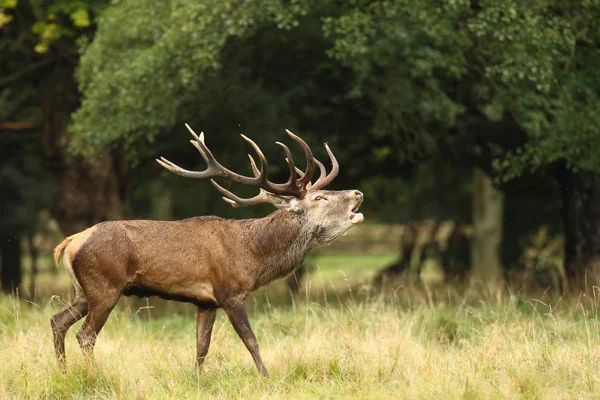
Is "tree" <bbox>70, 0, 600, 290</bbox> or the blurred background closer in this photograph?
"tree" <bbox>70, 0, 600, 290</bbox>

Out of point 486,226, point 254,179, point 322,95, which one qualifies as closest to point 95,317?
point 254,179

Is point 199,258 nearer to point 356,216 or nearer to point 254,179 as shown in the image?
point 254,179

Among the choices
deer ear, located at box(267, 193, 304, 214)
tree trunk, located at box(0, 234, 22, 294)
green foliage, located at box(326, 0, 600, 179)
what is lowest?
tree trunk, located at box(0, 234, 22, 294)

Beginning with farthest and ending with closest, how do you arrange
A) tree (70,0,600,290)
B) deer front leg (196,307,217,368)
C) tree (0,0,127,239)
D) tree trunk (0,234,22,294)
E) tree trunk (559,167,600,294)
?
1. tree trunk (0,234,22,294)
2. tree (0,0,127,239)
3. tree trunk (559,167,600,294)
4. tree (70,0,600,290)
5. deer front leg (196,307,217,368)

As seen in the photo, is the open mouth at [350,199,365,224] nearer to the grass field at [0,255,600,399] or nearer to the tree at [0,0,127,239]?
the grass field at [0,255,600,399]

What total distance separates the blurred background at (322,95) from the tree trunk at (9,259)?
2.41 metres

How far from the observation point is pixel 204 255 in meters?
8.04

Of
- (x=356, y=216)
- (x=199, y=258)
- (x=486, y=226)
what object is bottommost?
(x=486, y=226)

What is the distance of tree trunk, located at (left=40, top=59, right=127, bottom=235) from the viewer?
15805mm

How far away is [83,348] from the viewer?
7.62 meters

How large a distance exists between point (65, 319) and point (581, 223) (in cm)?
970

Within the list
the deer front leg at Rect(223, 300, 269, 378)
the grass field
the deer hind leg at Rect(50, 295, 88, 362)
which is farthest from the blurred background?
the deer hind leg at Rect(50, 295, 88, 362)

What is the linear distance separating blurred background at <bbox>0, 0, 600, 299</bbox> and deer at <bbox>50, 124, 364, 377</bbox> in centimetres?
384

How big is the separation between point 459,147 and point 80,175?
617cm
